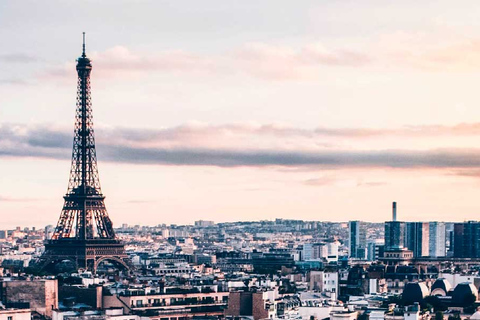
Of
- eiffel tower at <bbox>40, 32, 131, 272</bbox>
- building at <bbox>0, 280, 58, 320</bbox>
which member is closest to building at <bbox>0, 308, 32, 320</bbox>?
building at <bbox>0, 280, 58, 320</bbox>

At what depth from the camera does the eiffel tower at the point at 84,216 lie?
143375 millimetres

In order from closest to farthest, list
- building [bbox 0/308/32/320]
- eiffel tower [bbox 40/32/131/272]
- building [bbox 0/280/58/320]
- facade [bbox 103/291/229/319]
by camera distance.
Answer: building [bbox 0/308/32/320] → building [bbox 0/280/58/320] → facade [bbox 103/291/229/319] → eiffel tower [bbox 40/32/131/272]

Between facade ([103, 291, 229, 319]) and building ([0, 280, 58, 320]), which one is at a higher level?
building ([0, 280, 58, 320])

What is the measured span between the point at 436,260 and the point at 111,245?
45.2 metres

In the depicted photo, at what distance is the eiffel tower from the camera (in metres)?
143

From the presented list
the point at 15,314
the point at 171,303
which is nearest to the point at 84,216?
the point at 171,303

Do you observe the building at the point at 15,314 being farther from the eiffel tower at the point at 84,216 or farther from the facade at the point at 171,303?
the eiffel tower at the point at 84,216

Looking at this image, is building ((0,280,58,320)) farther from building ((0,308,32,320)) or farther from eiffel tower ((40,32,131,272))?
eiffel tower ((40,32,131,272))

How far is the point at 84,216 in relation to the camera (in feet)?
475

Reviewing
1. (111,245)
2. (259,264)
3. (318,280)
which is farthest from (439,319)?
(259,264)

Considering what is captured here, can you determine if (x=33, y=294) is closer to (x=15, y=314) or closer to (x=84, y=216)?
(x=15, y=314)

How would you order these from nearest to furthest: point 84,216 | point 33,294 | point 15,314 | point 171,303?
point 15,314, point 33,294, point 171,303, point 84,216

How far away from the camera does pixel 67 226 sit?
145 meters

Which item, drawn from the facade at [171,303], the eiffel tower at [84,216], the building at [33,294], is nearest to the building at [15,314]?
the building at [33,294]
